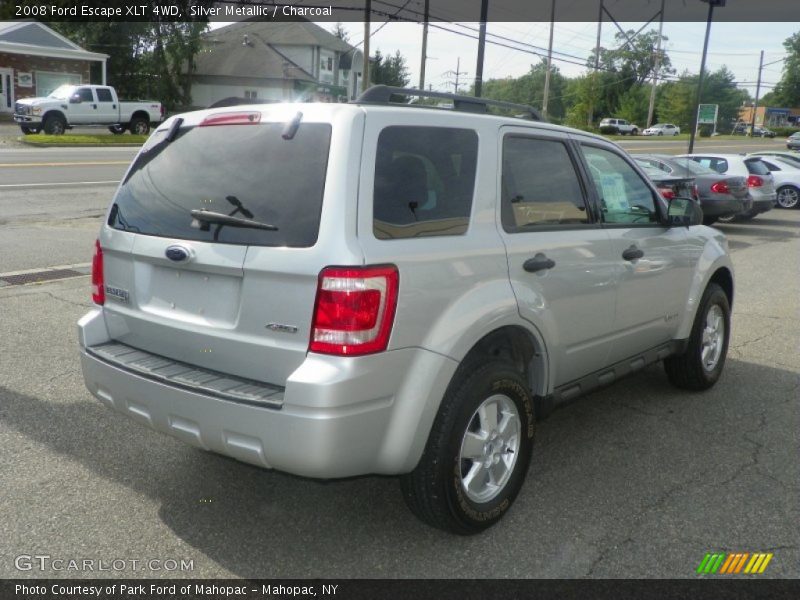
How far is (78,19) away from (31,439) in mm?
63680

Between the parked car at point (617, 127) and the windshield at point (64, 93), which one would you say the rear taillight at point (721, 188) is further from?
the parked car at point (617, 127)

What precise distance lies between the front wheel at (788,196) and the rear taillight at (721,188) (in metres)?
8.19

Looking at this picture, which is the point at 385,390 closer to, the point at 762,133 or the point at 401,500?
the point at 401,500

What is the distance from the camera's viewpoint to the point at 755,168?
18.6m

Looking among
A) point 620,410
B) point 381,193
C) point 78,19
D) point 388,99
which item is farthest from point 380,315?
point 78,19

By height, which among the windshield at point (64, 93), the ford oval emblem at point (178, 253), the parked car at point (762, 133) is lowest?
the ford oval emblem at point (178, 253)

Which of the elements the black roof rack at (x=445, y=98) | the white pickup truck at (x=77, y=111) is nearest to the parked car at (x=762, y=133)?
the white pickup truck at (x=77, y=111)

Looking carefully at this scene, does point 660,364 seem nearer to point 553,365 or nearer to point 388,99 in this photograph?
point 553,365

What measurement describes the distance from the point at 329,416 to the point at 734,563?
6.11 feet

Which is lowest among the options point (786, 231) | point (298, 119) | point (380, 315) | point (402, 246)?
point (786, 231)

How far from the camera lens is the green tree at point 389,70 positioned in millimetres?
77812

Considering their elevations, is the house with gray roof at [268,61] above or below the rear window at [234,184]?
above

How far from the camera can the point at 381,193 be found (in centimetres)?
302

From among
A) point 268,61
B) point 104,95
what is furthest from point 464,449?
point 268,61
